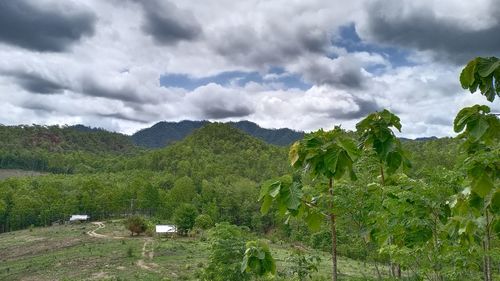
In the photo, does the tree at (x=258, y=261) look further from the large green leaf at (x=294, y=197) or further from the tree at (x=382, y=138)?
the tree at (x=382, y=138)

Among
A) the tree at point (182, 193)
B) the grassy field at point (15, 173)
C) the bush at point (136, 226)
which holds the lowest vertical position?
the bush at point (136, 226)

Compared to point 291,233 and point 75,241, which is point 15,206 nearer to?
point 75,241

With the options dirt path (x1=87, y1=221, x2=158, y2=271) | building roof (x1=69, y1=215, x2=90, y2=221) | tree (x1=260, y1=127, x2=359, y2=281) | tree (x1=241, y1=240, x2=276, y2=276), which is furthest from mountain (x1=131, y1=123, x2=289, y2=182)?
tree (x1=260, y1=127, x2=359, y2=281)

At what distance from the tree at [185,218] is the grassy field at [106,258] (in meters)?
3.38

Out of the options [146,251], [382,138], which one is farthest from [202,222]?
[382,138]

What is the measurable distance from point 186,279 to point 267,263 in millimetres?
34441

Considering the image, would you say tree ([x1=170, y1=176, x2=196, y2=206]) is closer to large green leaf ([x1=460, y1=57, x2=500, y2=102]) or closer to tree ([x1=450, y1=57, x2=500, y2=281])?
tree ([x1=450, y1=57, x2=500, y2=281])

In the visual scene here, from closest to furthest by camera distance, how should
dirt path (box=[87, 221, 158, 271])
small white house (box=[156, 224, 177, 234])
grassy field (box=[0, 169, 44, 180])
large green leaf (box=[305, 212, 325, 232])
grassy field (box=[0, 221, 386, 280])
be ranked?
large green leaf (box=[305, 212, 325, 232])
grassy field (box=[0, 221, 386, 280])
dirt path (box=[87, 221, 158, 271])
small white house (box=[156, 224, 177, 234])
grassy field (box=[0, 169, 44, 180])

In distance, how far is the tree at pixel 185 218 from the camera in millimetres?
65688

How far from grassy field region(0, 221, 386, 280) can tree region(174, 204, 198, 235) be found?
3.38 m

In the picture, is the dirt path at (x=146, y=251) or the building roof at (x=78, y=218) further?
the building roof at (x=78, y=218)

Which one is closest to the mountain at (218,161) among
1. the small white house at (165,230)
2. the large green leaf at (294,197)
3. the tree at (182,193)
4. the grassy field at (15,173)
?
the tree at (182,193)

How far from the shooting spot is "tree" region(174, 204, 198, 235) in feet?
216

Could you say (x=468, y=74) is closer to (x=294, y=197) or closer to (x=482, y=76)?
(x=482, y=76)
